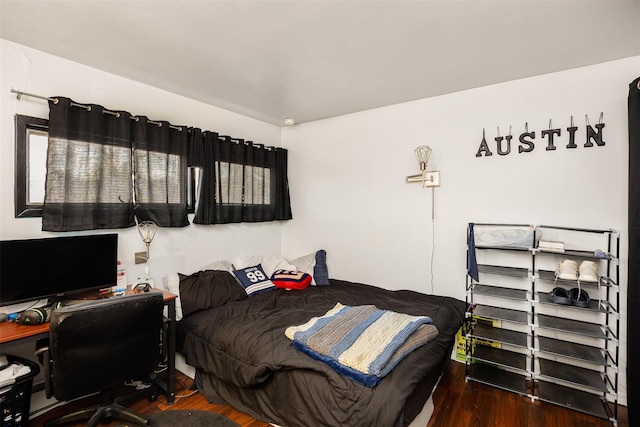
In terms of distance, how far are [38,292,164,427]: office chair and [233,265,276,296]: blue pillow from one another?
1133 millimetres

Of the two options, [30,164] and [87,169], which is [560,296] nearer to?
[87,169]

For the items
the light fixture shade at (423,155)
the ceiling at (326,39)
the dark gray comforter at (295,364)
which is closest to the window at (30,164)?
the ceiling at (326,39)

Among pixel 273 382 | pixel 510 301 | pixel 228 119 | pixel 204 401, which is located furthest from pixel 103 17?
pixel 510 301

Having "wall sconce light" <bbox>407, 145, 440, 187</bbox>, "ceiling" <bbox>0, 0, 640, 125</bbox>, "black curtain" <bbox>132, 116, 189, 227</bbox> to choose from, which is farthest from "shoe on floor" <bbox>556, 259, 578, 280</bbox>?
"black curtain" <bbox>132, 116, 189, 227</bbox>

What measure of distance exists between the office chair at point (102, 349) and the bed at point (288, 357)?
0.49 m

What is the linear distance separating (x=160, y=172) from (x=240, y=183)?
91 cm

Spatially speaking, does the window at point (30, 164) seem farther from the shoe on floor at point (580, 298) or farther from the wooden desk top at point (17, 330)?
the shoe on floor at point (580, 298)

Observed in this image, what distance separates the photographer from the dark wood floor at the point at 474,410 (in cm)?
200

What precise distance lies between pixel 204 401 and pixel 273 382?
0.76m

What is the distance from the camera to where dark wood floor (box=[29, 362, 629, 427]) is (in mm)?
2002

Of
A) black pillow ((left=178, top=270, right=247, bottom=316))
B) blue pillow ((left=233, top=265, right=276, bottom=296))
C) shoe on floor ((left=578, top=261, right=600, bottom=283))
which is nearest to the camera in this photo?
shoe on floor ((left=578, top=261, right=600, bottom=283))

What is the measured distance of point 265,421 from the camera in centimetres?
198

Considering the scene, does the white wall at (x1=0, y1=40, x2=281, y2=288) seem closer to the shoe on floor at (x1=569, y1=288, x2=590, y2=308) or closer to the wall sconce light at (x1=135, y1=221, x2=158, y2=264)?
the wall sconce light at (x1=135, y1=221, x2=158, y2=264)

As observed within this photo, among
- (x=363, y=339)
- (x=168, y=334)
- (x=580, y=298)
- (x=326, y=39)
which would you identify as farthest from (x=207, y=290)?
(x=580, y=298)
